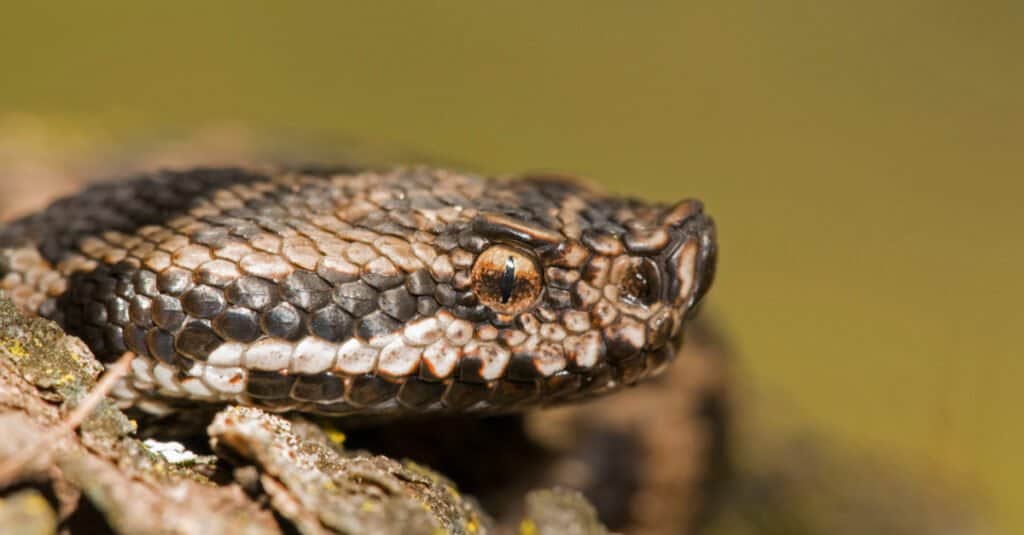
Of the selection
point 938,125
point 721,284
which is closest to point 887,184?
point 938,125

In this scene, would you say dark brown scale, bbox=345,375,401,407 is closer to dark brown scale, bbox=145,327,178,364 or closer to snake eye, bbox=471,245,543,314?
snake eye, bbox=471,245,543,314

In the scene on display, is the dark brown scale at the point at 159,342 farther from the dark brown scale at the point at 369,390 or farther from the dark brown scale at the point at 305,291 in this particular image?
the dark brown scale at the point at 369,390

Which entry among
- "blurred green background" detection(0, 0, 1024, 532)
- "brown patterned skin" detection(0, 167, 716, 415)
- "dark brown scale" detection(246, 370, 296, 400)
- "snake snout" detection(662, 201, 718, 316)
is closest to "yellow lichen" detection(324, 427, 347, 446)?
"brown patterned skin" detection(0, 167, 716, 415)

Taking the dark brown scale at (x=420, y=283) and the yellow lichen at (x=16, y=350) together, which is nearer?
the yellow lichen at (x=16, y=350)

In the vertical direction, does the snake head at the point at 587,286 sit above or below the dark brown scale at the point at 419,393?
above

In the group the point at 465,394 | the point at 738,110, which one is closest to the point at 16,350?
the point at 465,394

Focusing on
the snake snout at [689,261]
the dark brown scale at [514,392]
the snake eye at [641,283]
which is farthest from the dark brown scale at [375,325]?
the snake snout at [689,261]

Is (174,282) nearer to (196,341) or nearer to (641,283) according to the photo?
(196,341)
